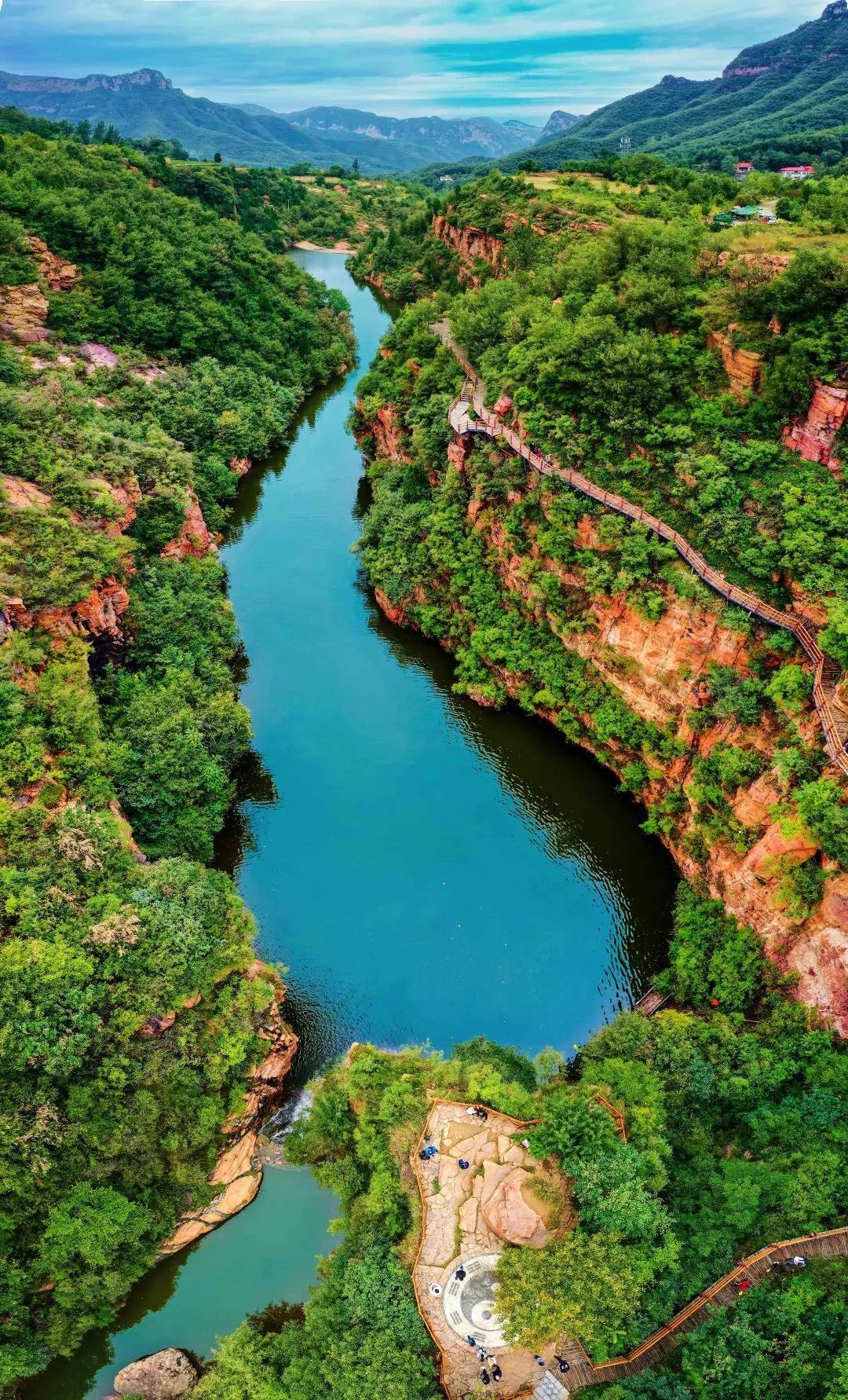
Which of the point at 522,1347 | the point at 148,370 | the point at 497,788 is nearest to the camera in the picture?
the point at 522,1347

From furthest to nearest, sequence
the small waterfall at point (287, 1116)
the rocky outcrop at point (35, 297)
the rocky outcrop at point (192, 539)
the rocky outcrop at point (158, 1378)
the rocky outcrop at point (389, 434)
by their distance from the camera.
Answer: the rocky outcrop at point (389, 434), the rocky outcrop at point (35, 297), the rocky outcrop at point (192, 539), the small waterfall at point (287, 1116), the rocky outcrop at point (158, 1378)

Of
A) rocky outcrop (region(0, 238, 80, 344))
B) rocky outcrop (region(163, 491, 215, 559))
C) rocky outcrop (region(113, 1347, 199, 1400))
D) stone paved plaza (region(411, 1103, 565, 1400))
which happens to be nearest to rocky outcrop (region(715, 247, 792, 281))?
rocky outcrop (region(163, 491, 215, 559))

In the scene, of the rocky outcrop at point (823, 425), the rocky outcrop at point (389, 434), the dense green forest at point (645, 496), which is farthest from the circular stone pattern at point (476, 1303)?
the rocky outcrop at point (389, 434)

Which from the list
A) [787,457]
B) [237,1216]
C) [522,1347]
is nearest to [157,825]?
[237,1216]

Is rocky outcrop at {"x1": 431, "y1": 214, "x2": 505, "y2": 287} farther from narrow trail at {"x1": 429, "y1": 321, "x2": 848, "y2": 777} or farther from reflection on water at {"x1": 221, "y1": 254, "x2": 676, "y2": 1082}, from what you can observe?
reflection on water at {"x1": 221, "y1": 254, "x2": 676, "y2": 1082}

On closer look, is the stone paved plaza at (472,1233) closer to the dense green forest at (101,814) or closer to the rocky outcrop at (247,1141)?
the rocky outcrop at (247,1141)

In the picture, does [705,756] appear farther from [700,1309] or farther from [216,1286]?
[216,1286]

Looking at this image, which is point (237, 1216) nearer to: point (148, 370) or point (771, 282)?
point (771, 282)
